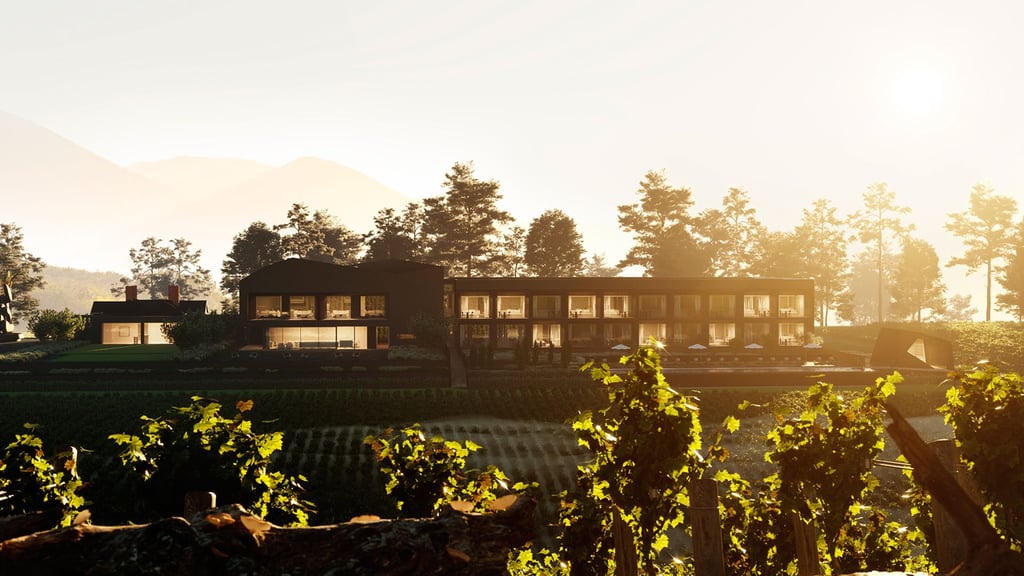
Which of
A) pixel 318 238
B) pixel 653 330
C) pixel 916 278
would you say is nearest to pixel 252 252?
pixel 318 238

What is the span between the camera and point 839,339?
87750 millimetres

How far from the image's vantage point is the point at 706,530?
345 inches

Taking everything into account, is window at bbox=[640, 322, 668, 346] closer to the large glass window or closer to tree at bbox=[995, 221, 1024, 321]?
the large glass window

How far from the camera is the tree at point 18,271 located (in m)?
102

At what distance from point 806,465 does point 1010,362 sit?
68661 millimetres

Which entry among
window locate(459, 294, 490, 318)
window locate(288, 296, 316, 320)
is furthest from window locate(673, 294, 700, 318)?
window locate(288, 296, 316, 320)

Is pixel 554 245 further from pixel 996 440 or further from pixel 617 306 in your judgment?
pixel 996 440

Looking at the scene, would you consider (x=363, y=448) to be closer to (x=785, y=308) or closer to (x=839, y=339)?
(x=785, y=308)

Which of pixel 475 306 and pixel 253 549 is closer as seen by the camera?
pixel 253 549

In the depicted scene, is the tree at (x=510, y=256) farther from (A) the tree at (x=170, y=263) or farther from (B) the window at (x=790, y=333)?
(A) the tree at (x=170, y=263)

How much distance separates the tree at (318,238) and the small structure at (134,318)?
76.5 feet

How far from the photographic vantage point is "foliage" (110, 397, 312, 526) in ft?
29.9

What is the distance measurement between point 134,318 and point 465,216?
40763 mm

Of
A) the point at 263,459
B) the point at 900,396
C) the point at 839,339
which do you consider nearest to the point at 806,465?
the point at 263,459
